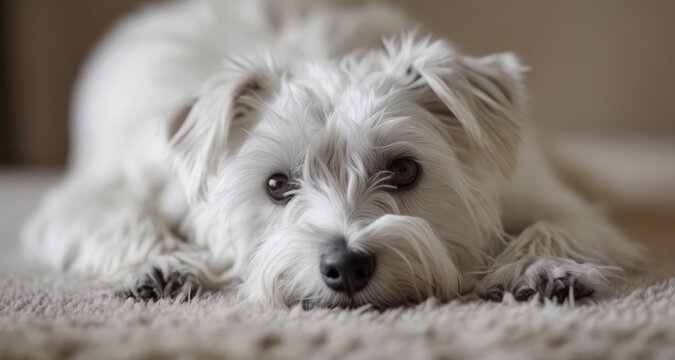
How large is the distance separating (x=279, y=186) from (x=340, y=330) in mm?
473

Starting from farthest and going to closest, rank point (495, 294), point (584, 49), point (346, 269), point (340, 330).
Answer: point (584, 49) < point (495, 294) < point (346, 269) < point (340, 330)

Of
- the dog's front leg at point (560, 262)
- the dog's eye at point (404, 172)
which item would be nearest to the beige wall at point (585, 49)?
the dog's front leg at point (560, 262)

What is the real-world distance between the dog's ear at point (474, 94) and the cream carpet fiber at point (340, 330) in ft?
1.08

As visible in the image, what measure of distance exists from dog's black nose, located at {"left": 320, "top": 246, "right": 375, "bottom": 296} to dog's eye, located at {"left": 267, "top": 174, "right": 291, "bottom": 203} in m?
0.26

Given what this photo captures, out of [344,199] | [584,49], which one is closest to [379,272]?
[344,199]

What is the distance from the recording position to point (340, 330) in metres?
0.89

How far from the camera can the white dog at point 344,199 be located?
3.68ft

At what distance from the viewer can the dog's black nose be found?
1.06 meters

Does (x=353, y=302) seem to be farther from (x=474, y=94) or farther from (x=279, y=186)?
(x=474, y=94)

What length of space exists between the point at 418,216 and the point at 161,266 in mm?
465

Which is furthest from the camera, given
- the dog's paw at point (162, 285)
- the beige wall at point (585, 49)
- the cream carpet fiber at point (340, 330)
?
the beige wall at point (585, 49)

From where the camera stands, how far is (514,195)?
1506 mm

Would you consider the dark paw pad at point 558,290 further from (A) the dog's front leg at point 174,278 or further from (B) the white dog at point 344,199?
(A) the dog's front leg at point 174,278

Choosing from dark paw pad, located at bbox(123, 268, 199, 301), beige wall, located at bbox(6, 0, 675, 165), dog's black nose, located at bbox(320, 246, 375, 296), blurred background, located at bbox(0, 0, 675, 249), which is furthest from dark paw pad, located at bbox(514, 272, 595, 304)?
beige wall, located at bbox(6, 0, 675, 165)
